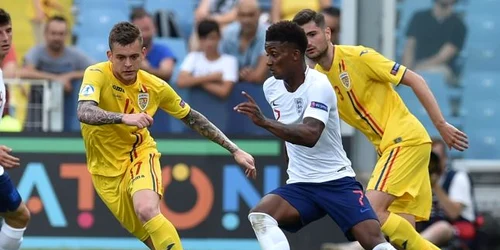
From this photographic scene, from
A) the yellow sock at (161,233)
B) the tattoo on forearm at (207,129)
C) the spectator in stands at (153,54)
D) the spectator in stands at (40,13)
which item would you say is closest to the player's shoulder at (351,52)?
the tattoo on forearm at (207,129)

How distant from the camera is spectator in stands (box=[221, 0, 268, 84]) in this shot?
14203 mm

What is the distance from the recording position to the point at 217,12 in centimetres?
1482

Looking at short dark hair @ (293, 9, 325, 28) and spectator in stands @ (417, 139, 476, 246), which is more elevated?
short dark hair @ (293, 9, 325, 28)

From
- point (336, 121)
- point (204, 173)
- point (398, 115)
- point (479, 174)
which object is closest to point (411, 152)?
point (398, 115)

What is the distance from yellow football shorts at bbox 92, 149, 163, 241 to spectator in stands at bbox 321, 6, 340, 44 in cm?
432

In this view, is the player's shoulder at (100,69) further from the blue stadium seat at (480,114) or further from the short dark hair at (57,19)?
the blue stadium seat at (480,114)

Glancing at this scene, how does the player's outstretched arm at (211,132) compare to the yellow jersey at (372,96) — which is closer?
the player's outstretched arm at (211,132)

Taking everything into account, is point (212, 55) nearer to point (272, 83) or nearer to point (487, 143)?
point (487, 143)

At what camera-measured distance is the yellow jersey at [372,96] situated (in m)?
9.63

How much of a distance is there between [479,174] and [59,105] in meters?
5.02

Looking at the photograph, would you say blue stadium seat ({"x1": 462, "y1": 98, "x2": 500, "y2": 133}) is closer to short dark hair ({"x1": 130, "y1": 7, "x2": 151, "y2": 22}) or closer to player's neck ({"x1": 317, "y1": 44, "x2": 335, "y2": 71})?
short dark hair ({"x1": 130, "y1": 7, "x2": 151, "y2": 22})

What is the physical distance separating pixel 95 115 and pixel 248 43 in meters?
5.78

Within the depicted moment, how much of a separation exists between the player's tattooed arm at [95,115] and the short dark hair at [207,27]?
5.22 metres

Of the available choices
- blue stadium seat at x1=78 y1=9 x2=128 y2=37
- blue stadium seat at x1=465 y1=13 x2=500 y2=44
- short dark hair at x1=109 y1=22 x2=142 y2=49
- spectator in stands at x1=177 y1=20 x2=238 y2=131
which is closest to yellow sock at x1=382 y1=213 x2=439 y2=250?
short dark hair at x1=109 y1=22 x2=142 y2=49
